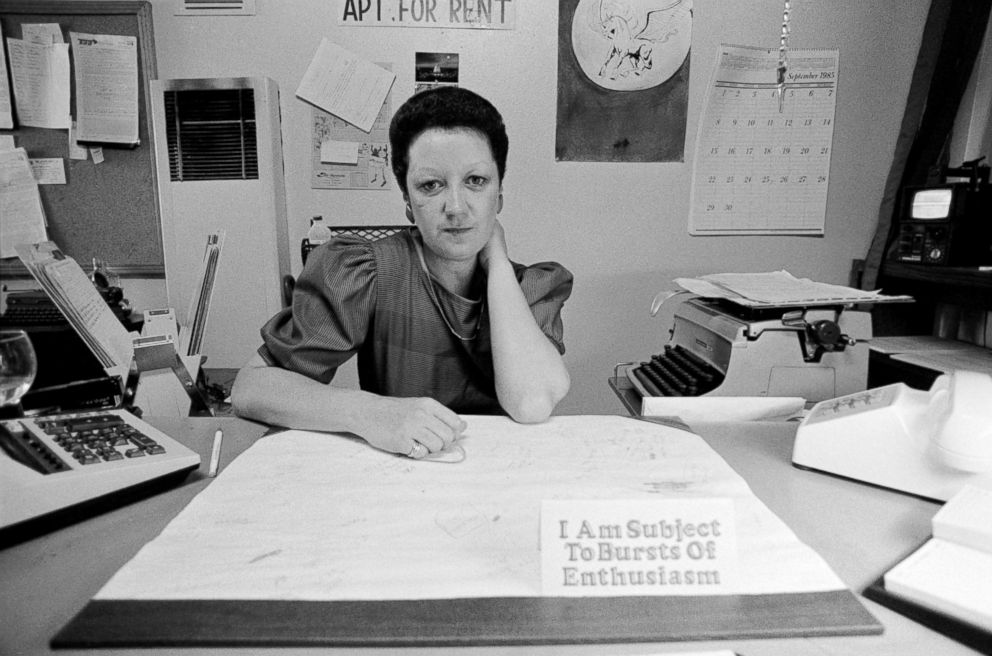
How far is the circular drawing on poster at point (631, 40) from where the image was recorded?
198cm

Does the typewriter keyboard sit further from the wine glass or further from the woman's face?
the wine glass

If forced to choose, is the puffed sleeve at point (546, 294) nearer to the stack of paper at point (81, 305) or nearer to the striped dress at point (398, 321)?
the striped dress at point (398, 321)

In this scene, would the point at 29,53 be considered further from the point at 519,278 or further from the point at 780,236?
the point at 780,236

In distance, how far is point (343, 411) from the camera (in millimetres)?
874

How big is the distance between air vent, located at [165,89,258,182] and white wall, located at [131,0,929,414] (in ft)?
0.41

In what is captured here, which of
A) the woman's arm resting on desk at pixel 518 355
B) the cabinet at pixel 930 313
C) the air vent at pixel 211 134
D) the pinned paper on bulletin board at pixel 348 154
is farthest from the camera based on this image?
the pinned paper on bulletin board at pixel 348 154

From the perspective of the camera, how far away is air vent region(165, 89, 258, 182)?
74.7 inches

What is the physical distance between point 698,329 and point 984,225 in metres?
0.86

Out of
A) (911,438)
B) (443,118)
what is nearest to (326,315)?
(443,118)

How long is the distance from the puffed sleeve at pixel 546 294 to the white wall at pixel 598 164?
86cm

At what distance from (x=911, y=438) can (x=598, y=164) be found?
1.49 m

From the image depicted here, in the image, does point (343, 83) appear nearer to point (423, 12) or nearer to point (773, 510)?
point (423, 12)

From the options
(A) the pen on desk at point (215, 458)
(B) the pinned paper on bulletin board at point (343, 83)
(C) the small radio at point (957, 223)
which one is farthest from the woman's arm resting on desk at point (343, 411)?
(C) the small radio at point (957, 223)

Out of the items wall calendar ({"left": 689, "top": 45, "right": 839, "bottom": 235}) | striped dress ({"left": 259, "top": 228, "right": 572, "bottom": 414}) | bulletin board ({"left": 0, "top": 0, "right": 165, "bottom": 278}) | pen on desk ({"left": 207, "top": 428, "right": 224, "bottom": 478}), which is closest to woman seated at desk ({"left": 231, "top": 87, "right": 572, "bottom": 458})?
striped dress ({"left": 259, "top": 228, "right": 572, "bottom": 414})
